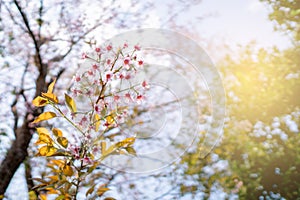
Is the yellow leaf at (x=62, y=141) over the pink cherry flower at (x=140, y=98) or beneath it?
beneath

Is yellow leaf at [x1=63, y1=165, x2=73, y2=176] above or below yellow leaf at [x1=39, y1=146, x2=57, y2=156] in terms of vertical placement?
below

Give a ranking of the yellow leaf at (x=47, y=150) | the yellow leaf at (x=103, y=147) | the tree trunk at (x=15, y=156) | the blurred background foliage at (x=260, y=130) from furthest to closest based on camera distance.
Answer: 1. the blurred background foliage at (x=260, y=130)
2. the tree trunk at (x=15, y=156)
3. the yellow leaf at (x=103, y=147)
4. the yellow leaf at (x=47, y=150)

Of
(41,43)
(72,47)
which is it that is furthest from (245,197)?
(41,43)

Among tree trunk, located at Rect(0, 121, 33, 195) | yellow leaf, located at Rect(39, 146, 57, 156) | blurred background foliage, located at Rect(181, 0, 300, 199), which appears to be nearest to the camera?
yellow leaf, located at Rect(39, 146, 57, 156)

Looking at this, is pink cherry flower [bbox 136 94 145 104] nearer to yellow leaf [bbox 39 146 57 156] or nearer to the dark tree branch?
yellow leaf [bbox 39 146 57 156]

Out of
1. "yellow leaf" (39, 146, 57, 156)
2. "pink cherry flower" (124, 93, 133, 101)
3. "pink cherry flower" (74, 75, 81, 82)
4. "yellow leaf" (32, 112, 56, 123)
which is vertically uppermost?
"pink cherry flower" (74, 75, 81, 82)

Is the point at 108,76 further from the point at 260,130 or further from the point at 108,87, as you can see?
the point at 260,130

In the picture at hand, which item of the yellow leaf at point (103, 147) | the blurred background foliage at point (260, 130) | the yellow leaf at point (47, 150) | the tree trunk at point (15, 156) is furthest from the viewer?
the blurred background foliage at point (260, 130)

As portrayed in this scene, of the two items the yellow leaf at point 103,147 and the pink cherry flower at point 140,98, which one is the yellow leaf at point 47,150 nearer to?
the yellow leaf at point 103,147

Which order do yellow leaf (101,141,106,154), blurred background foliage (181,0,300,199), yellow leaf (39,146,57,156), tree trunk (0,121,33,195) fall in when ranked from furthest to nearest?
blurred background foliage (181,0,300,199), tree trunk (0,121,33,195), yellow leaf (101,141,106,154), yellow leaf (39,146,57,156)

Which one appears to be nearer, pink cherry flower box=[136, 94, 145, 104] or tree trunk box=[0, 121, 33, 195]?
pink cherry flower box=[136, 94, 145, 104]

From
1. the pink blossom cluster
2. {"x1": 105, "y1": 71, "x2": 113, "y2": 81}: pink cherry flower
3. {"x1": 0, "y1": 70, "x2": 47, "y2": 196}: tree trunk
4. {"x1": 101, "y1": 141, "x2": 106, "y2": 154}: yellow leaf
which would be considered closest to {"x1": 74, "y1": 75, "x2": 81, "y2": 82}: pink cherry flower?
the pink blossom cluster

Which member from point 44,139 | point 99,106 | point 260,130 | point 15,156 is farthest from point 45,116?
point 260,130

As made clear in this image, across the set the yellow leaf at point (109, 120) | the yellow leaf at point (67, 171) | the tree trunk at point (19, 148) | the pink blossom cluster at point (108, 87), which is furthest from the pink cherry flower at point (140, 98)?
the tree trunk at point (19, 148)
